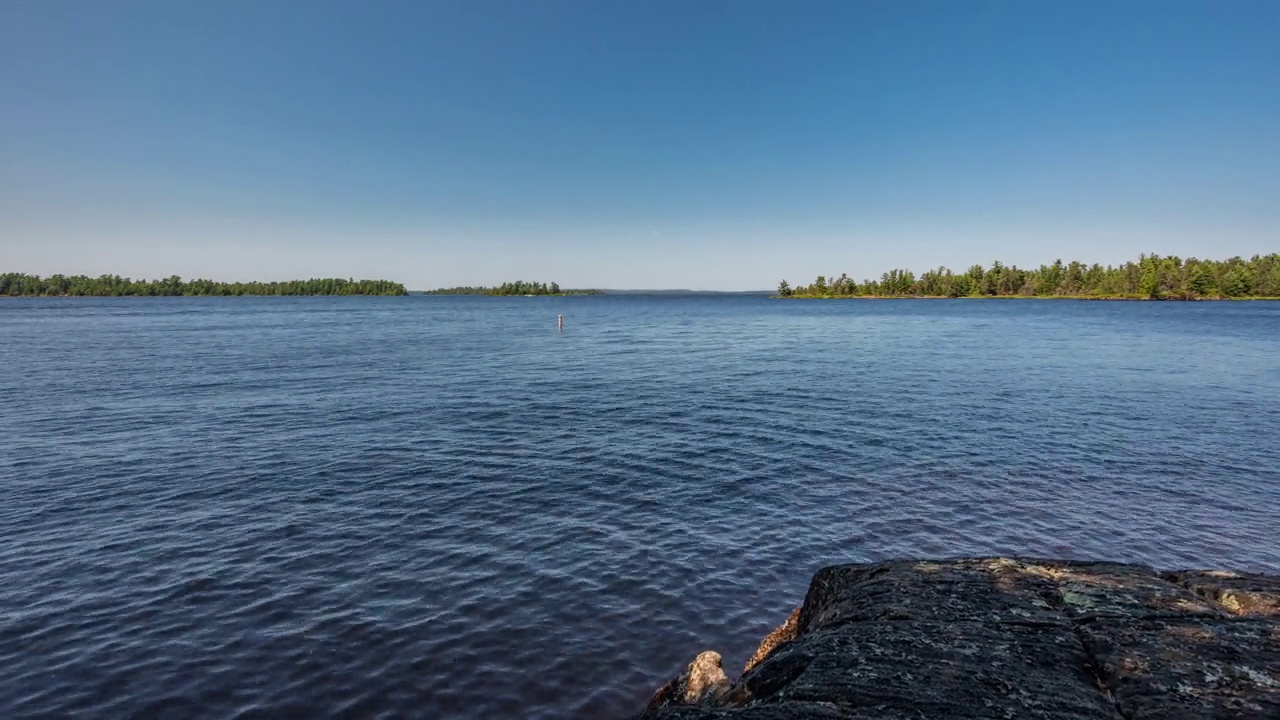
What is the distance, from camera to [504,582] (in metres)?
16.5

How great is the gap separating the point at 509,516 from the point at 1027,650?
689 inches

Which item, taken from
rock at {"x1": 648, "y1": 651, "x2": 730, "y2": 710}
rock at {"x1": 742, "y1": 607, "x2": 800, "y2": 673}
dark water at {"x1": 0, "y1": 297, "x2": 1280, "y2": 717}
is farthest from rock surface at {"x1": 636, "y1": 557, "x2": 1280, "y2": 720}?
dark water at {"x1": 0, "y1": 297, "x2": 1280, "y2": 717}

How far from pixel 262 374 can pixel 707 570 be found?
53485mm

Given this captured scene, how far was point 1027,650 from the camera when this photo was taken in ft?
20.9

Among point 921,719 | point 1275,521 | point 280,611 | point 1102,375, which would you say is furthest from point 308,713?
point 1102,375

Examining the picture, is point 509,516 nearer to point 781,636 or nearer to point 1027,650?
point 781,636

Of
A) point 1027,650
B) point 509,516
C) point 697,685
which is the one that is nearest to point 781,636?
point 697,685

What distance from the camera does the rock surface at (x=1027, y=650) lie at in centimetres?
535

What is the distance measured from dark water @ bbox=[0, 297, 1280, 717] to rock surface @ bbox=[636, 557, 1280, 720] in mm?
6760

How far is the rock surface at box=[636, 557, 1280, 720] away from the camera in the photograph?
5.35 meters

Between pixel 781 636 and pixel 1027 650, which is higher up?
pixel 1027 650

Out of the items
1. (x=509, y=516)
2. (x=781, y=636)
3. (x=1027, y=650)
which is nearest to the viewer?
(x=1027, y=650)

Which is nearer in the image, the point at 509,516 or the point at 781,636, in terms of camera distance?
the point at 781,636

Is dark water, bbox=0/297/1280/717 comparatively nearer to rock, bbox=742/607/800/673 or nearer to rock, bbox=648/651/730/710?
rock, bbox=648/651/730/710
